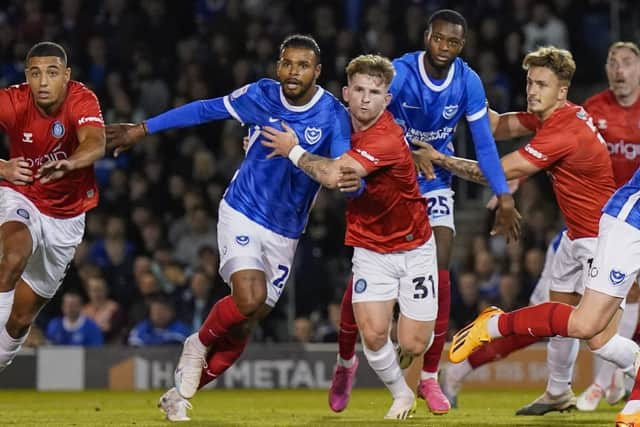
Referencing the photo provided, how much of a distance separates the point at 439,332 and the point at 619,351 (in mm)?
1834

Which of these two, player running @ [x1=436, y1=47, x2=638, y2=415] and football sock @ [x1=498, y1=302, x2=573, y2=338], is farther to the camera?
player running @ [x1=436, y1=47, x2=638, y2=415]

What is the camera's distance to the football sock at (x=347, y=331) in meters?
10.5

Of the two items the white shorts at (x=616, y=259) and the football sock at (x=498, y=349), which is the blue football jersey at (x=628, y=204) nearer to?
the white shorts at (x=616, y=259)

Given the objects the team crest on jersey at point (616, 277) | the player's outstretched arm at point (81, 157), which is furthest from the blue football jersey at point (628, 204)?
the player's outstretched arm at point (81, 157)

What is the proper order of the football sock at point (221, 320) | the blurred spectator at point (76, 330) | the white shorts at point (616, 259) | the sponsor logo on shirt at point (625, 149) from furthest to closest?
the blurred spectator at point (76, 330)
the sponsor logo on shirt at point (625, 149)
the football sock at point (221, 320)
the white shorts at point (616, 259)

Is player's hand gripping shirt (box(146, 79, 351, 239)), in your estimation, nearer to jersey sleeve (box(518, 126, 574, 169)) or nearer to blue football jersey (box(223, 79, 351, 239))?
Result: blue football jersey (box(223, 79, 351, 239))

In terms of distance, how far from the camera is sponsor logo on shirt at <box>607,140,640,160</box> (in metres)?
11.6

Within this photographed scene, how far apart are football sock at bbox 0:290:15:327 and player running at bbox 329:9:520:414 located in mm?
2483

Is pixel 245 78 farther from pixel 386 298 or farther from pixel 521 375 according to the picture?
pixel 386 298

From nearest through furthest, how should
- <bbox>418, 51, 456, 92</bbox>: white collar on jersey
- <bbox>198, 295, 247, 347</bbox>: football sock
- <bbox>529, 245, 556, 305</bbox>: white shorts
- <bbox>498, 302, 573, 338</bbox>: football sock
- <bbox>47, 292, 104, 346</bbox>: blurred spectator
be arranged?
<bbox>498, 302, 573, 338</bbox>: football sock < <bbox>198, 295, 247, 347</bbox>: football sock < <bbox>418, 51, 456, 92</bbox>: white collar on jersey < <bbox>529, 245, 556, 305</bbox>: white shorts < <bbox>47, 292, 104, 346</bbox>: blurred spectator

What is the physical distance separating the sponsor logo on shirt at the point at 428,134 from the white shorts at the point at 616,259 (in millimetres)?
2018

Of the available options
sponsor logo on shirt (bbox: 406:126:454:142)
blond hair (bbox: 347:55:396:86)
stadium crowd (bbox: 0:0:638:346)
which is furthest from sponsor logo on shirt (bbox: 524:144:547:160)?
stadium crowd (bbox: 0:0:638:346)

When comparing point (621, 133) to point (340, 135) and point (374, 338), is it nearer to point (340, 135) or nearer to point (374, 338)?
point (340, 135)

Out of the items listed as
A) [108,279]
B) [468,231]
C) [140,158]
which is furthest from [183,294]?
[468,231]
